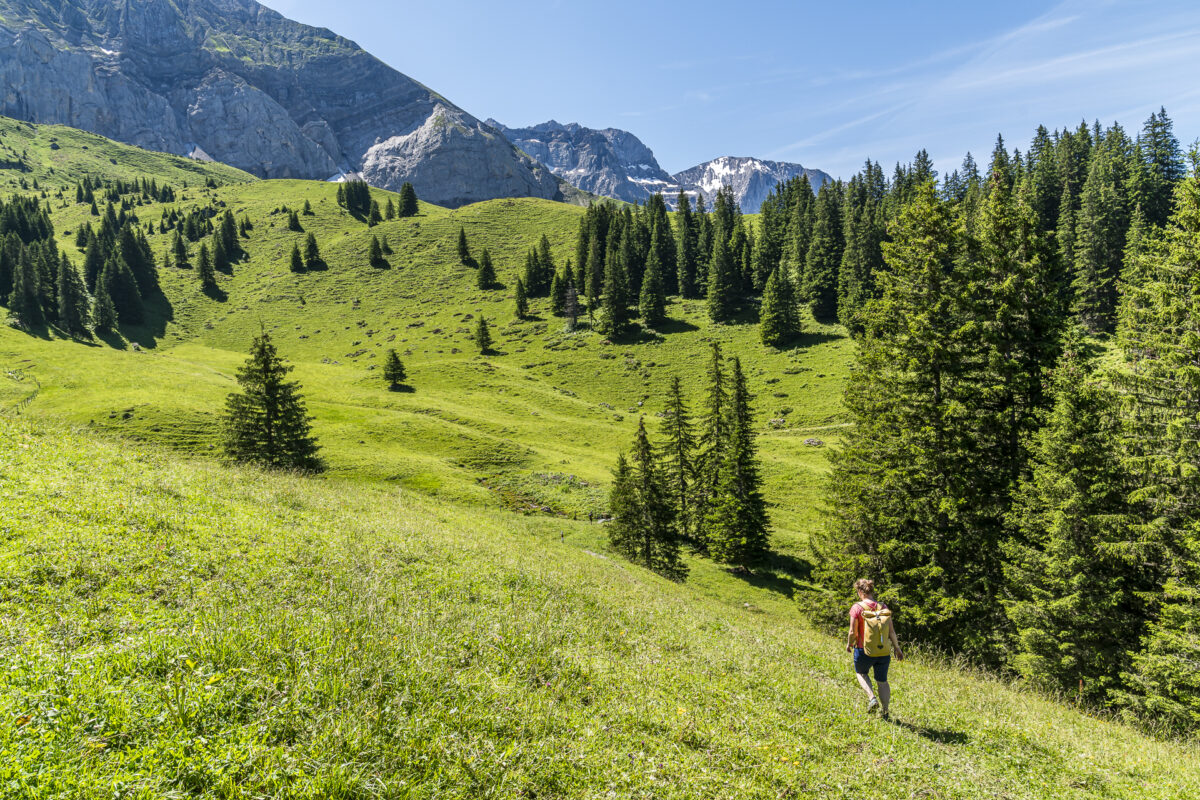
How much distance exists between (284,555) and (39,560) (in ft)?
12.4

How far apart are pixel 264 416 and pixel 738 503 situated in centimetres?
3756

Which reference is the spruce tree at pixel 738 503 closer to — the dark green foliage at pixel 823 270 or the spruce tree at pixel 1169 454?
the spruce tree at pixel 1169 454

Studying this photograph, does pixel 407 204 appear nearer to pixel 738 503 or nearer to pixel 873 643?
pixel 738 503

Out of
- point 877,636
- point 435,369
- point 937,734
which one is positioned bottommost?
point 435,369

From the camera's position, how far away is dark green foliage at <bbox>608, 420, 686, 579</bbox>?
119 ft

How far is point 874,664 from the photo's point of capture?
34.0ft

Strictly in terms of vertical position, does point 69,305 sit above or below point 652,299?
below

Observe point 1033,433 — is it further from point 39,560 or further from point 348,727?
point 39,560

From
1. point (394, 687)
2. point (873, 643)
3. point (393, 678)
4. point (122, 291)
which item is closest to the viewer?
point (394, 687)

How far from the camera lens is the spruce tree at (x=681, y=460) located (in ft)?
149

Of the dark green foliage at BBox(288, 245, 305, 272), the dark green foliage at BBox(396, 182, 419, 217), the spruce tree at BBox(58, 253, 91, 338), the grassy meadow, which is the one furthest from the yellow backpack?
the dark green foliage at BBox(396, 182, 419, 217)

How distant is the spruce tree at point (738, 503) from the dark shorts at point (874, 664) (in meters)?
30.1

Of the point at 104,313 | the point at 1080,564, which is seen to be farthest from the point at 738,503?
the point at 104,313

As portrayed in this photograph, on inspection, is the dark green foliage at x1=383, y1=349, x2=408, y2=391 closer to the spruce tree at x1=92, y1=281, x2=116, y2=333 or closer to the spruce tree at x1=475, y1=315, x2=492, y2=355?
the spruce tree at x1=475, y1=315, x2=492, y2=355
